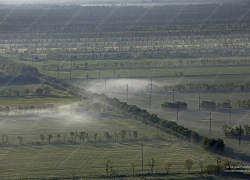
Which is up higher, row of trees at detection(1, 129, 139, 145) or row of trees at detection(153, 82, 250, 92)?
row of trees at detection(153, 82, 250, 92)

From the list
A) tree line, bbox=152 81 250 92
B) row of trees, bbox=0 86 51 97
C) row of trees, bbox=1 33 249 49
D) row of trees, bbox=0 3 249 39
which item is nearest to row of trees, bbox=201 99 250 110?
tree line, bbox=152 81 250 92

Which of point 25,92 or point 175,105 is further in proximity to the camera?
point 25,92

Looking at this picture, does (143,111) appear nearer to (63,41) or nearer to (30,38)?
(63,41)

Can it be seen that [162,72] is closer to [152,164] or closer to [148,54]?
[148,54]

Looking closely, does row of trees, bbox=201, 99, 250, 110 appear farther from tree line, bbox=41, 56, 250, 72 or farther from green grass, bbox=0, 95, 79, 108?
tree line, bbox=41, 56, 250, 72

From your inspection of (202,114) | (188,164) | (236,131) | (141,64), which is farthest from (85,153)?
(141,64)

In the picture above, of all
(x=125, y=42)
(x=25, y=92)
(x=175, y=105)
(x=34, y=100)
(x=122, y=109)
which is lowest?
(x=122, y=109)

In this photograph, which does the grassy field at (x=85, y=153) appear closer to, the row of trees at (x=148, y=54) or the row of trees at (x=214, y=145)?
the row of trees at (x=214, y=145)

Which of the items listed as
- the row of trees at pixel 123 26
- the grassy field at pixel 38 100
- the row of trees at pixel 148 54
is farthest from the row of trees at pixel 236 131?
the row of trees at pixel 123 26
